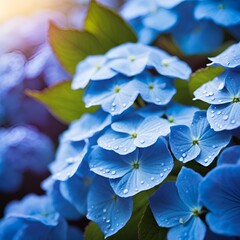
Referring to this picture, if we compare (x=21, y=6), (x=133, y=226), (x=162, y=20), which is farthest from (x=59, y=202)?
(x=21, y=6)

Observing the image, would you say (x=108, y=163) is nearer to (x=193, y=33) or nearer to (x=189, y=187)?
(x=189, y=187)

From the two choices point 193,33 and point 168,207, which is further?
point 193,33

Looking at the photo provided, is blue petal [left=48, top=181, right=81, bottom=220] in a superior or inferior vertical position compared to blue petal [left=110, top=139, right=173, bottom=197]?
inferior

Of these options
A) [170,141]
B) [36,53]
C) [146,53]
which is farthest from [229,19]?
[36,53]

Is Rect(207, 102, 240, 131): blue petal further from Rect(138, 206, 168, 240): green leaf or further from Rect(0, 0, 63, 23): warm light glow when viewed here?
Rect(0, 0, 63, 23): warm light glow

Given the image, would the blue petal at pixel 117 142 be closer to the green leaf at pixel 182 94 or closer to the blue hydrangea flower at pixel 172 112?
the blue hydrangea flower at pixel 172 112

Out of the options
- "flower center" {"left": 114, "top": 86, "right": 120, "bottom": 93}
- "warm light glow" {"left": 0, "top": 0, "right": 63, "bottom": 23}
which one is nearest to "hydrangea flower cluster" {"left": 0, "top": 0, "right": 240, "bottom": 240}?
"flower center" {"left": 114, "top": 86, "right": 120, "bottom": 93}

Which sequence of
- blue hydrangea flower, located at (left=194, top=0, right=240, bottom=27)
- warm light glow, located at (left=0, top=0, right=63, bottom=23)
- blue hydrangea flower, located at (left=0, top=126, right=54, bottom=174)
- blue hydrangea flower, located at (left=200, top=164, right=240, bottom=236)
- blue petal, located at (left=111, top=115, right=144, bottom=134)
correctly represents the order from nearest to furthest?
blue hydrangea flower, located at (left=200, top=164, right=240, bottom=236), blue petal, located at (left=111, top=115, right=144, bottom=134), blue hydrangea flower, located at (left=194, top=0, right=240, bottom=27), blue hydrangea flower, located at (left=0, top=126, right=54, bottom=174), warm light glow, located at (left=0, top=0, right=63, bottom=23)
